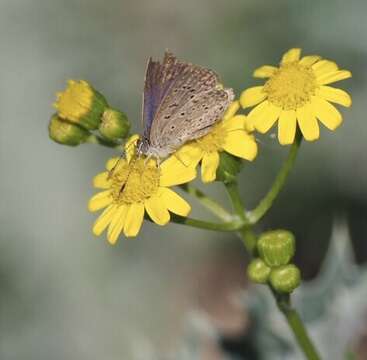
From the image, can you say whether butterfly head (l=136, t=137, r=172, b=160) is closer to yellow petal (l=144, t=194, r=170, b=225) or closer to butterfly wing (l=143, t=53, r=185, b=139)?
butterfly wing (l=143, t=53, r=185, b=139)

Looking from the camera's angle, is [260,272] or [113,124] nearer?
[260,272]

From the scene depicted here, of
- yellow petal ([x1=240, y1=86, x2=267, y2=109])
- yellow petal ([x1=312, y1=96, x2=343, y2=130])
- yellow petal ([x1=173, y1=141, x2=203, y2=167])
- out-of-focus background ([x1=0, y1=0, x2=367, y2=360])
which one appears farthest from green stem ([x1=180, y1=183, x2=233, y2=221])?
out-of-focus background ([x1=0, y1=0, x2=367, y2=360])

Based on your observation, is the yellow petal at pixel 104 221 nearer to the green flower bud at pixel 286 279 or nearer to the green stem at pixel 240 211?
the green stem at pixel 240 211

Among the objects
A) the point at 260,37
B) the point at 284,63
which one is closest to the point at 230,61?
the point at 260,37

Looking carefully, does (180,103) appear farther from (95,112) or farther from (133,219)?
(133,219)

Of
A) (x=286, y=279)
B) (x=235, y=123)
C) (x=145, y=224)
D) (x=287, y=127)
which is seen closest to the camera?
(x=286, y=279)

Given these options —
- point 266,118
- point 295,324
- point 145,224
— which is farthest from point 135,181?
point 145,224
